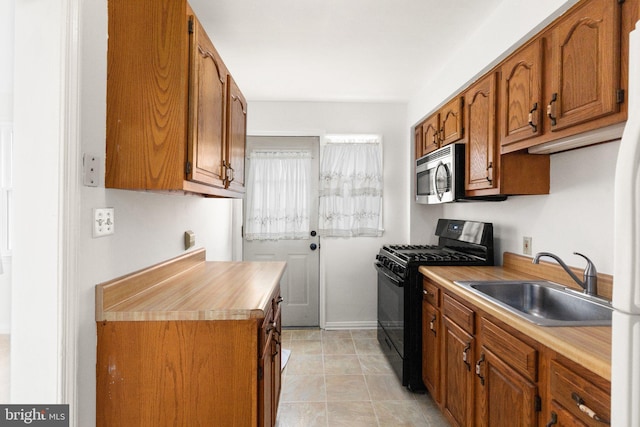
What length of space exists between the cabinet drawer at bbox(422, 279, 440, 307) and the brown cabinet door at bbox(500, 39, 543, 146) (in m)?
0.98

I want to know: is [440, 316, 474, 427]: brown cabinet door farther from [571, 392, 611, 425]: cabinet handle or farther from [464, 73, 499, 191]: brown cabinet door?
[464, 73, 499, 191]: brown cabinet door

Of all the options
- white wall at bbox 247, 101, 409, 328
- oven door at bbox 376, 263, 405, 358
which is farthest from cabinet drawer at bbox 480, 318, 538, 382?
white wall at bbox 247, 101, 409, 328

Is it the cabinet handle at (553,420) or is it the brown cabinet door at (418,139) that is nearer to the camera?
the cabinet handle at (553,420)

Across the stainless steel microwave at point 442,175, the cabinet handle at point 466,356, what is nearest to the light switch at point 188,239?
the cabinet handle at point 466,356

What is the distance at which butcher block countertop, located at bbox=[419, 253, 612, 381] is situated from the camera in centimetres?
101

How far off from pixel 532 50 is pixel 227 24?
1753 millimetres

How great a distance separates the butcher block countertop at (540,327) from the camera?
3.31 ft

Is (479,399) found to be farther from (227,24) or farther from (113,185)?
(227,24)

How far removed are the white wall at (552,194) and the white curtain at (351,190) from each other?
1.21 metres

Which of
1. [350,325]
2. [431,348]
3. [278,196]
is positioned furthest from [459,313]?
[278,196]

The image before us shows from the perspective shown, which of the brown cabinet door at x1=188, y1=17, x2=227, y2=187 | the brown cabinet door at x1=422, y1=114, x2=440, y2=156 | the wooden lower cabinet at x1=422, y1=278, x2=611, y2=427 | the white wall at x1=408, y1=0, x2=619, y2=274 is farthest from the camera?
the brown cabinet door at x1=422, y1=114, x2=440, y2=156

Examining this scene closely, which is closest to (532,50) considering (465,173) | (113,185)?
(465,173)

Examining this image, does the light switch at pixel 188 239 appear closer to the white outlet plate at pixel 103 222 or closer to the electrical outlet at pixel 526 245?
the white outlet plate at pixel 103 222

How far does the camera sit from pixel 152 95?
1288mm
